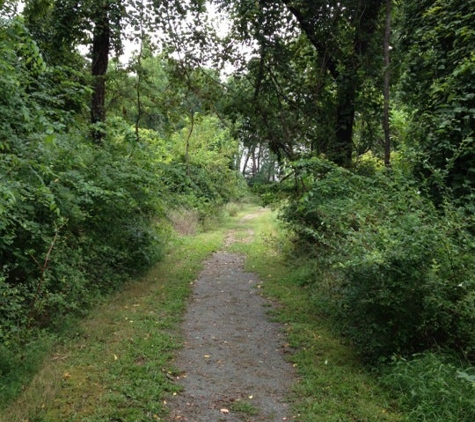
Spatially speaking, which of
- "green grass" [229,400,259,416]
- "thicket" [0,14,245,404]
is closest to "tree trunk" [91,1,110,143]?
"thicket" [0,14,245,404]

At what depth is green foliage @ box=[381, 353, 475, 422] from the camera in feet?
11.8

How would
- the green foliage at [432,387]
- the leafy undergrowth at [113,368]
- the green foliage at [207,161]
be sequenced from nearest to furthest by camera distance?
the green foliage at [432,387]
the leafy undergrowth at [113,368]
the green foliage at [207,161]

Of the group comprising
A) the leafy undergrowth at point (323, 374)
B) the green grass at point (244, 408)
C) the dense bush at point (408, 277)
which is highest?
the dense bush at point (408, 277)

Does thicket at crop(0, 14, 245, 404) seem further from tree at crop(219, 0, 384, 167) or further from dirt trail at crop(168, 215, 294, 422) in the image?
tree at crop(219, 0, 384, 167)

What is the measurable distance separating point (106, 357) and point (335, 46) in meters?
9.00

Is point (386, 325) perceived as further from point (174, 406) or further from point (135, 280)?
point (135, 280)

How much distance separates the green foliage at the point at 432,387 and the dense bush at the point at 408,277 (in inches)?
12.2

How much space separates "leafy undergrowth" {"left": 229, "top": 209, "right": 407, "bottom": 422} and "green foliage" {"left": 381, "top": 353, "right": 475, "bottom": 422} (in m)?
0.16

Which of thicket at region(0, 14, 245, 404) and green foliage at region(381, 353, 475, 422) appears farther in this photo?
thicket at region(0, 14, 245, 404)

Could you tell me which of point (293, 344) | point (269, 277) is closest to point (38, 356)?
point (293, 344)

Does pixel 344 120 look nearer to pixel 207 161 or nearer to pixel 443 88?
pixel 443 88

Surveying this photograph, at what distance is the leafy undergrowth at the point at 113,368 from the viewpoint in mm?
3822

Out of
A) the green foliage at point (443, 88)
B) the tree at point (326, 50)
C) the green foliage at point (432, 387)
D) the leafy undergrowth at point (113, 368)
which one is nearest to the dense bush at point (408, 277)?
the green foliage at point (432, 387)

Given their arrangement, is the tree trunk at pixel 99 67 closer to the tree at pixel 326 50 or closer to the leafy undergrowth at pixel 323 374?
the tree at pixel 326 50
